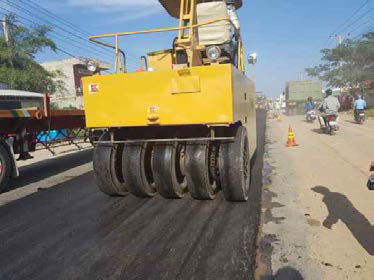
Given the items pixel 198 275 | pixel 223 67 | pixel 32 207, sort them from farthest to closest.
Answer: pixel 32 207
pixel 223 67
pixel 198 275

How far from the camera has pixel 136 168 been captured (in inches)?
227

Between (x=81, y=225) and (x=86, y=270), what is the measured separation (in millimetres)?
1468

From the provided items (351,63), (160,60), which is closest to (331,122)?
(160,60)

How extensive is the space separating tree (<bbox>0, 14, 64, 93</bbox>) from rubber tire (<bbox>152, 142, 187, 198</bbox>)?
25.6 m

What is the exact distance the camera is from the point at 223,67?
195 inches

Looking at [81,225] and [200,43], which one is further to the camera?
[200,43]

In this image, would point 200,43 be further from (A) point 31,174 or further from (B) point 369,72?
(B) point 369,72

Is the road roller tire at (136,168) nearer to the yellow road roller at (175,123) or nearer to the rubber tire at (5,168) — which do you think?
the yellow road roller at (175,123)

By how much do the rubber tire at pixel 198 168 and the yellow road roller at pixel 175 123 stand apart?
1cm

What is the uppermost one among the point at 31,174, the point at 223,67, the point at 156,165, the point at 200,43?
the point at 200,43

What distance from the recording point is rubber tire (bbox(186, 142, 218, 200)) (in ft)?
17.8

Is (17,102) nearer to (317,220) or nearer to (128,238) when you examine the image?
(128,238)

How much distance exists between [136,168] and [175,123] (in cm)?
104

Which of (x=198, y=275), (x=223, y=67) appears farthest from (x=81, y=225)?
(x=223, y=67)
